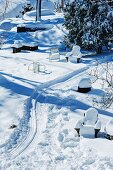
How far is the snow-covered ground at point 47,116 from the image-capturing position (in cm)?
1129

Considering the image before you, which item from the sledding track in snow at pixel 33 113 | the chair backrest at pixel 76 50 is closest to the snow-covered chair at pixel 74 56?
the chair backrest at pixel 76 50

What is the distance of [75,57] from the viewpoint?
870 inches

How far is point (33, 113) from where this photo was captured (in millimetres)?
14922

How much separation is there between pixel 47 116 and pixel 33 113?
643 mm

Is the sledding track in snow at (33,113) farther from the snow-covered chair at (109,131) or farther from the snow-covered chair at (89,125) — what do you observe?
the snow-covered chair at (109,131)

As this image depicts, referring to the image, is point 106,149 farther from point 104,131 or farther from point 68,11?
point 68,11

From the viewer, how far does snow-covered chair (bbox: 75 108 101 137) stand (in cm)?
1250

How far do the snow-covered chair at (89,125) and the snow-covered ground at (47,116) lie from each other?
0.68 ft

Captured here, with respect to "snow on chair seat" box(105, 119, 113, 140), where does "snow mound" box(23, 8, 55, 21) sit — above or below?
above

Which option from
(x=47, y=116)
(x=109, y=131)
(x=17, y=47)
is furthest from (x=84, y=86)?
(x=17, y=47)

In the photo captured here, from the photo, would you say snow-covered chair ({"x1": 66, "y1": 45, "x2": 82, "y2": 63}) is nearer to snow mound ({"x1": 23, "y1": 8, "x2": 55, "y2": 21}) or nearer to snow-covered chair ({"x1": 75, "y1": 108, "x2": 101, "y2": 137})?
snow-covered chair ({"x1": 75, "y1": 108, "x2": 101, "y2": 137})

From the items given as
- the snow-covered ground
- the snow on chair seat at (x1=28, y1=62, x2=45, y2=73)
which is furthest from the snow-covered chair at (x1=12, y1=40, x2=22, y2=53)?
the snow on chair seat at (x1=28, y1=62, x2=45, y2=73)

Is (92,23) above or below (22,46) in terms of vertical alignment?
above

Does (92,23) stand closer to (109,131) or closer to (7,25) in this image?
(109,131)
